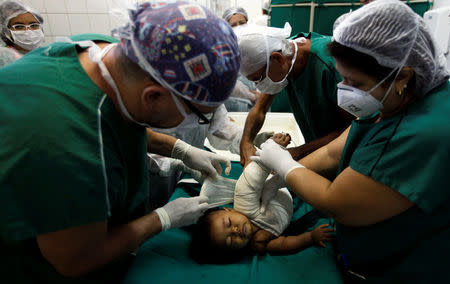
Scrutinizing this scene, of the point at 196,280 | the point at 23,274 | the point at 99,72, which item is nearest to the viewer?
the point at 99,72

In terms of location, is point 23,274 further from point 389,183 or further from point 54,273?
point 389,183

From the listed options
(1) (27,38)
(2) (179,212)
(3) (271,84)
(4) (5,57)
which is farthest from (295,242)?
(1) (27,38)

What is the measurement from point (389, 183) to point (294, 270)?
2.33 feet

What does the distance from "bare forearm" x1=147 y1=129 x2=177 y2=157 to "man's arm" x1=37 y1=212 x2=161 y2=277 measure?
29.1 inches

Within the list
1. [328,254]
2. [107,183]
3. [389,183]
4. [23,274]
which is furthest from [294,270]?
[23,274]

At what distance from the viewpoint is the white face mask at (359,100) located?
3.22 ft

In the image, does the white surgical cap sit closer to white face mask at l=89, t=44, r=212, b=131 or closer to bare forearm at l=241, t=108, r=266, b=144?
bare forearm at l=241, t=108, r=266, b=144

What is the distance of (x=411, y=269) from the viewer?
3.36 feet

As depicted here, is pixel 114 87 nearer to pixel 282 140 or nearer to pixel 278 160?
pixel 278 160

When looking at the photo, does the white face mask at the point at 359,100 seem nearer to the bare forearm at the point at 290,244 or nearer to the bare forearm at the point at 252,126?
the bare forearm at the point at 290,244

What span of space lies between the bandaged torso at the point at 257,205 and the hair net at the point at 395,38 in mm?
945

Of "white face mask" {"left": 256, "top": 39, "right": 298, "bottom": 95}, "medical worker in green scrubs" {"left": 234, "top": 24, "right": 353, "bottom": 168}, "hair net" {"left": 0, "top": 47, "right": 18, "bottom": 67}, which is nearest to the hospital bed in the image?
"medical worker in green scrubs" {"left": 234, "top": 24, "right": 353, "bottom": 168}

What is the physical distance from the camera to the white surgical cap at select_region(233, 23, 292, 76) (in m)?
1.58

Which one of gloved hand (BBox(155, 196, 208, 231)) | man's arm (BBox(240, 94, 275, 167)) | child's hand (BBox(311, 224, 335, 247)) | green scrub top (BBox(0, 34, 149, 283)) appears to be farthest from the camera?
man's arm (BBox(240, 94, 275, 167))
